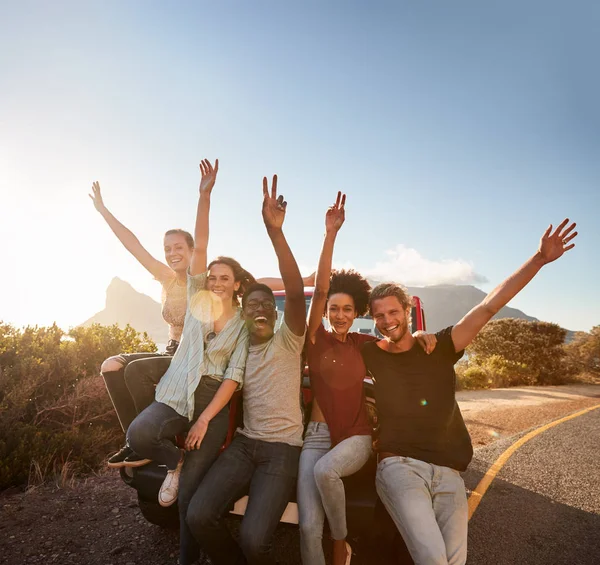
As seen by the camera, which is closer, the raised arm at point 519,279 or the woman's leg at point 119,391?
the raised arm at point 519,279

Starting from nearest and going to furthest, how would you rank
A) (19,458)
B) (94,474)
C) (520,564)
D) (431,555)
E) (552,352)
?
1. (431,555)
2. (520,564)
3. (19,458)
4. (94,474)
5. (552,352)

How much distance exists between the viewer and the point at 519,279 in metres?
2.77

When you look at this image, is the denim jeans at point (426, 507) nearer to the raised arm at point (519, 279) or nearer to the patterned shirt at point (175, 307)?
the raised arm at point (519, 279)

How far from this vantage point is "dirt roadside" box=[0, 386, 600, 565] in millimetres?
2953

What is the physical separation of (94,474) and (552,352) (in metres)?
21.1

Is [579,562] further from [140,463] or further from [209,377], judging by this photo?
[140,463]

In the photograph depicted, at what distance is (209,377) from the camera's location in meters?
3.01

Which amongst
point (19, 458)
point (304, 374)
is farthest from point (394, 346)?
point (19, 458)

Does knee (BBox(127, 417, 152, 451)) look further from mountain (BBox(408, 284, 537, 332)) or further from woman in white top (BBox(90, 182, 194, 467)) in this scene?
mountain (BBox(408, 284, 537, 332))

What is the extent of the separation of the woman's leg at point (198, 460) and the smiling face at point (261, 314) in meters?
0.50

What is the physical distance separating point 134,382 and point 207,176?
6.26 feet

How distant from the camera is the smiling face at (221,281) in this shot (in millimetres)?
3279

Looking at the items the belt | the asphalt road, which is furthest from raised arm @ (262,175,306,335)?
the asphalt road

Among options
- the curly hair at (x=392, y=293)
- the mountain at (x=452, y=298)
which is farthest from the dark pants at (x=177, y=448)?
the mountain at (x=452, y=298)
